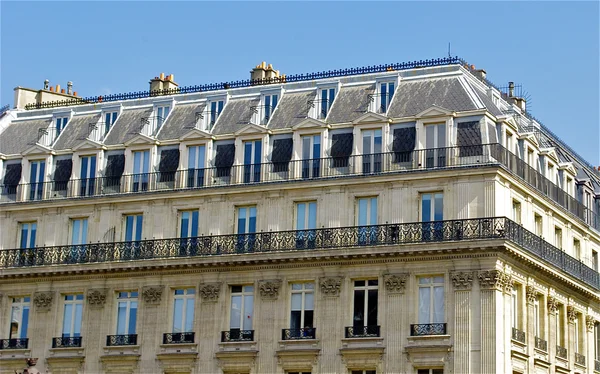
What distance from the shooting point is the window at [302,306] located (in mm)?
45375

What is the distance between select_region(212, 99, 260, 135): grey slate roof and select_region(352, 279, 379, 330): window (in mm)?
7503

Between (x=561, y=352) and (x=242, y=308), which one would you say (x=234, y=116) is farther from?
(x=561, y=352)

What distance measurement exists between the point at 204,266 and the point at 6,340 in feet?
27.3

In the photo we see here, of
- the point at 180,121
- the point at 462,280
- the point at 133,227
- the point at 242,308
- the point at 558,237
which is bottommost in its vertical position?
the point at 242,308

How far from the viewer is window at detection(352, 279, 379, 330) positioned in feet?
146

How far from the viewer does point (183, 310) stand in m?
47.4

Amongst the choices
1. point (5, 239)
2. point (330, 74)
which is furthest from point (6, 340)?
point (330, 74)

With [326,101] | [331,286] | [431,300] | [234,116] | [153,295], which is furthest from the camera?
[234,116]

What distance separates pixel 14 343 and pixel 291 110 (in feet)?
42.5

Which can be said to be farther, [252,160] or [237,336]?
[252,160]

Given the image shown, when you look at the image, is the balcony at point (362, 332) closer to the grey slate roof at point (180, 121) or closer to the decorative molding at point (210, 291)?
the decorative molding at point (210, 291)

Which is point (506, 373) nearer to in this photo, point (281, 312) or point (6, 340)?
point (281, 312)

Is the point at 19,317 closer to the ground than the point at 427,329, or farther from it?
farther from it

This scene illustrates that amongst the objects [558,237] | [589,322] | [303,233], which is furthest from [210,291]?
[589,322]
